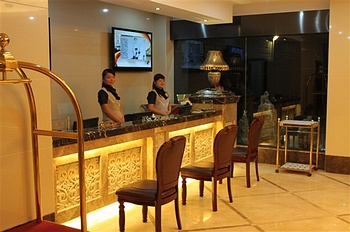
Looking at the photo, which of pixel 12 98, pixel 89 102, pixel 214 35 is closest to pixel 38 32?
pixel 12 98

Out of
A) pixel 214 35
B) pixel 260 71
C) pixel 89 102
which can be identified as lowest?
pixel 89 102

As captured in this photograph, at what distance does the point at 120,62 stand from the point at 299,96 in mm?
3061

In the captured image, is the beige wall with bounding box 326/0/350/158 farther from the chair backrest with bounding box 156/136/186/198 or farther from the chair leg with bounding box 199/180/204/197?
the chair backrest with bounding box 156/136/186/198

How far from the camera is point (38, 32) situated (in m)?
3.32

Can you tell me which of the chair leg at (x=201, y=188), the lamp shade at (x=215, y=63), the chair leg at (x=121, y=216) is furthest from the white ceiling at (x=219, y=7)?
the chair leg at (x=121, y=216)

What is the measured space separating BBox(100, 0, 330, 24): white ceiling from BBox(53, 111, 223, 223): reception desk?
1534 millimetres

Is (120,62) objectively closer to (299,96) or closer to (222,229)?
(299,96)

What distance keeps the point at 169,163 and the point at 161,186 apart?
8.5 inches

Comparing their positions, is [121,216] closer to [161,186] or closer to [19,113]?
[161,186]

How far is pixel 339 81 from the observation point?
6770 mm

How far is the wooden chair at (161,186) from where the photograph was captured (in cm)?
386

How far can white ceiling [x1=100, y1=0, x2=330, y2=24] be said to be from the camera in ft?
19.9

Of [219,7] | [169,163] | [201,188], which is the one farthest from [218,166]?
[219,7]

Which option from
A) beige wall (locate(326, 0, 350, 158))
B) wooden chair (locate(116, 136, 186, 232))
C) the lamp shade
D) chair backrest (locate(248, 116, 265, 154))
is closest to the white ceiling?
beige wall (locate(326, 0, 350, 158))
